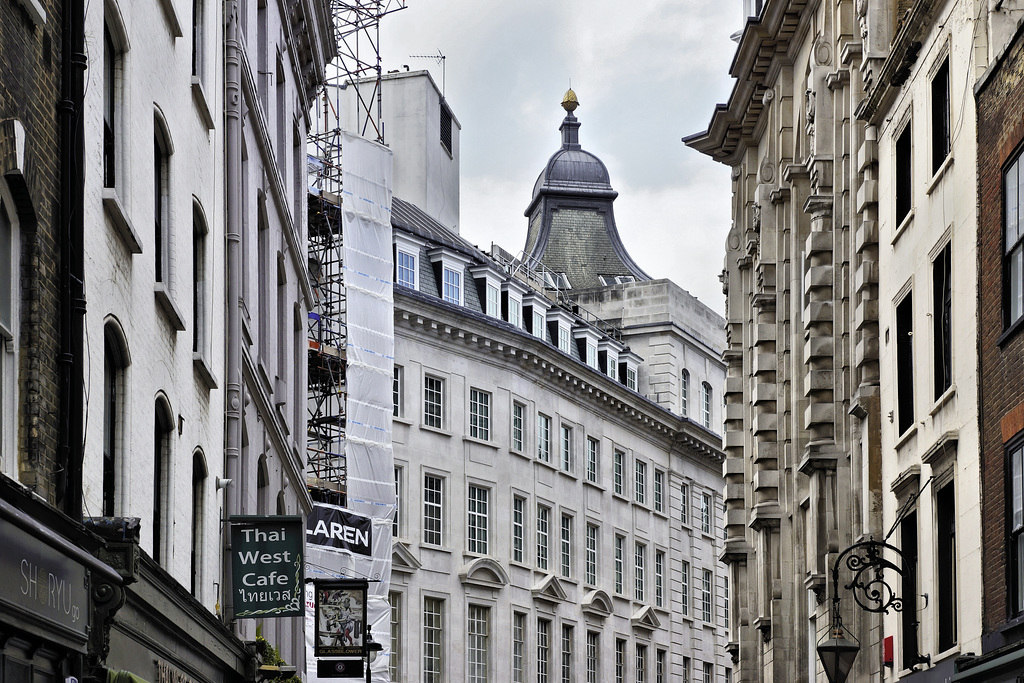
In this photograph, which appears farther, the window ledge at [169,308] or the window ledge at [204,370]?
the window ledge at [204,370]

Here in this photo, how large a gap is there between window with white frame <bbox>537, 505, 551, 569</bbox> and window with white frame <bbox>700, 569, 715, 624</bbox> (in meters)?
16.1

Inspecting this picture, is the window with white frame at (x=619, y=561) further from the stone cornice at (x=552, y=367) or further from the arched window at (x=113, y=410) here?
the arched window at (x=113, y=410)

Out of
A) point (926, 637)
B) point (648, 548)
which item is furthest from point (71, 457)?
point (648, 548)

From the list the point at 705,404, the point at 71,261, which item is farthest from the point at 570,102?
the point at 71,261

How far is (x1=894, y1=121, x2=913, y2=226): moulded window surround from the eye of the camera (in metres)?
26.8

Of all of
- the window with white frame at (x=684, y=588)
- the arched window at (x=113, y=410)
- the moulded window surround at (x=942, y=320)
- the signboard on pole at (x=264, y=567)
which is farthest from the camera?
the window with white frame at (x=684, y=588)

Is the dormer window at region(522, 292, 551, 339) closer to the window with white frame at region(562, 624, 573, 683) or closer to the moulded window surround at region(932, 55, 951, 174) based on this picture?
the window with white frame at region(562, 624, 573, 683)

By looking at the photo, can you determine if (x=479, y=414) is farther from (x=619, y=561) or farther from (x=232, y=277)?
(x=232, y=277)

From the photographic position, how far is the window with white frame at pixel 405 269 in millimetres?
61312

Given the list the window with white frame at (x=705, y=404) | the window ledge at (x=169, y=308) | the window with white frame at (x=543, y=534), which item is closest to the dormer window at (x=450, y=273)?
the window with white frame at (x=543, y=534)

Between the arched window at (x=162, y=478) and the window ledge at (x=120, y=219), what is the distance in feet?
8.49

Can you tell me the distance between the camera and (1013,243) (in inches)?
770

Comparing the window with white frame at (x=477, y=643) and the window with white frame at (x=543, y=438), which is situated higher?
the window with white frame at (x=543, y=438)

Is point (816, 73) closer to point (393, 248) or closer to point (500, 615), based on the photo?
point (393, 248)
